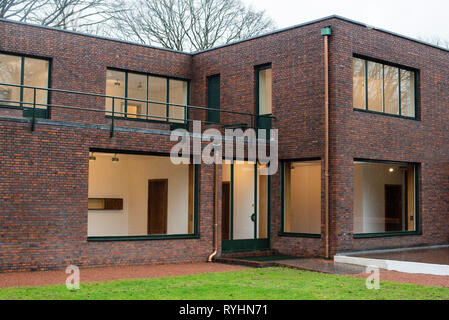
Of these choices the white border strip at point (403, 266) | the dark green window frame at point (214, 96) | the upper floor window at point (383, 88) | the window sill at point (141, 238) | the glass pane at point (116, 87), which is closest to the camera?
the white border strip at point (403, 266)

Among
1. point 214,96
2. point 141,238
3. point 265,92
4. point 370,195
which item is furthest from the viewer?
point 214,96

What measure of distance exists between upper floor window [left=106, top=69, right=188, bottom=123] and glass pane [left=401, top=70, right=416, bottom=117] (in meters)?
6.75

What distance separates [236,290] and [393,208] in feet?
29.0

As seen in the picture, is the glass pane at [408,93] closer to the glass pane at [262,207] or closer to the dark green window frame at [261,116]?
the dark green window frame at [261,116]

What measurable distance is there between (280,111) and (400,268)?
5.76m

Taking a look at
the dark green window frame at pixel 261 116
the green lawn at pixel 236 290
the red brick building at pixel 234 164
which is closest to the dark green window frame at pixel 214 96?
the red brick building at pixel 234 164

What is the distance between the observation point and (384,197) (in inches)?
676

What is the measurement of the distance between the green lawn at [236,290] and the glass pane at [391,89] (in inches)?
275

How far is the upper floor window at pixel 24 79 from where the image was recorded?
16.5 m

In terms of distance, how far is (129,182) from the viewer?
1528 cm

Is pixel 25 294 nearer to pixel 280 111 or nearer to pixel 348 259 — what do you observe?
pixel 348 259

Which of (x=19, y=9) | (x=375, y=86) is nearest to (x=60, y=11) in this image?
(x=19, y=9)

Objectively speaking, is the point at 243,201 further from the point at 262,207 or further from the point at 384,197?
the point at 384,197

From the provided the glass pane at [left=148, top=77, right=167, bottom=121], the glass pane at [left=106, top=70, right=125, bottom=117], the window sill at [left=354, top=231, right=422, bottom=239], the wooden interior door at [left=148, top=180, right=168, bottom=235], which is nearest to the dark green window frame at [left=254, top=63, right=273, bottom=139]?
the glass pane at [left=148, top=77, right=167, bottom=121]
